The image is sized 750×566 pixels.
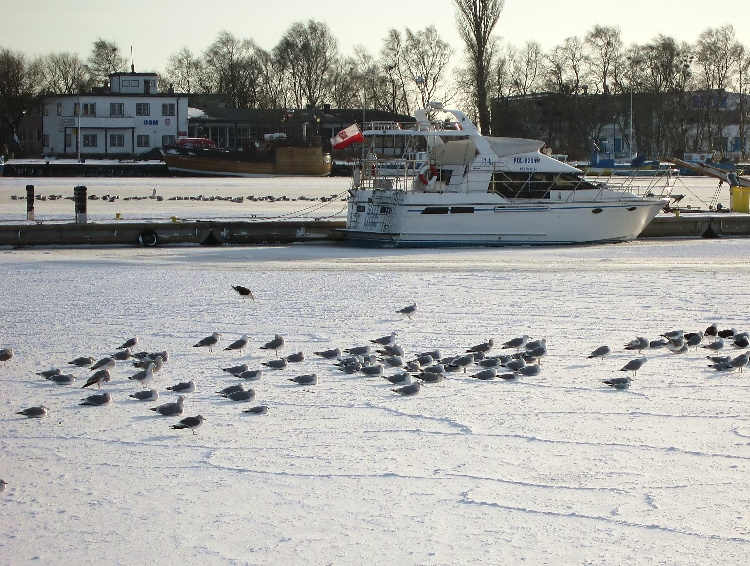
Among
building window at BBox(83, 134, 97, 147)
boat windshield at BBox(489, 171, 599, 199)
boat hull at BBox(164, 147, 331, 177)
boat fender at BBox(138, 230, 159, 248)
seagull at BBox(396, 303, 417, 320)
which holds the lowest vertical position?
seagull at BBox(396, 303, 417, 320)

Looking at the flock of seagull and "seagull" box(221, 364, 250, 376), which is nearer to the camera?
the flock of seagull

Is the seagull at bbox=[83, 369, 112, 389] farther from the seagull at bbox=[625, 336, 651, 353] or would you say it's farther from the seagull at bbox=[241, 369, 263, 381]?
the seagull at bbox=[625, 336, 651, 353]

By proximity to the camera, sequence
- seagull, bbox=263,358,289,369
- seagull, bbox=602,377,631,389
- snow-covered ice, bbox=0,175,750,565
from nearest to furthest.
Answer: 1. snow-covered ice, bbox=0,175,750,565
2. seagull, bbox=602,377,631,389
3. seagull, bbox=263,358,289,369

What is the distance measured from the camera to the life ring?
22828 millimetres

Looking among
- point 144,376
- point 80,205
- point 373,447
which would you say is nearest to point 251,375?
point 144,376

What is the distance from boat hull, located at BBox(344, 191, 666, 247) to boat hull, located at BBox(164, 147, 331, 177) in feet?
145

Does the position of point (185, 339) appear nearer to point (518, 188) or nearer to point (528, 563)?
point (528, 563)

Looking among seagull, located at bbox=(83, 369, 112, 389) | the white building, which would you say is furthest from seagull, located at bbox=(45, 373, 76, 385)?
the white building

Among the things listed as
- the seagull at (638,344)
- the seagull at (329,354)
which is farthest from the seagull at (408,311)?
the seagull at (638,344)

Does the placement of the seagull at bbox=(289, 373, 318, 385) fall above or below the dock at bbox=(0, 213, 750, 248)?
below

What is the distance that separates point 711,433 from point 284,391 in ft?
10.8

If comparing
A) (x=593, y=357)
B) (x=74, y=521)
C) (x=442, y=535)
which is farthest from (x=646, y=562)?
(x=593, y=357)

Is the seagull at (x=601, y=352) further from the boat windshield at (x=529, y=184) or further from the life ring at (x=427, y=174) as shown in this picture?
the life ring at (x=427, y=174)

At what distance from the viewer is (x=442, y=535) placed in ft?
18.6
